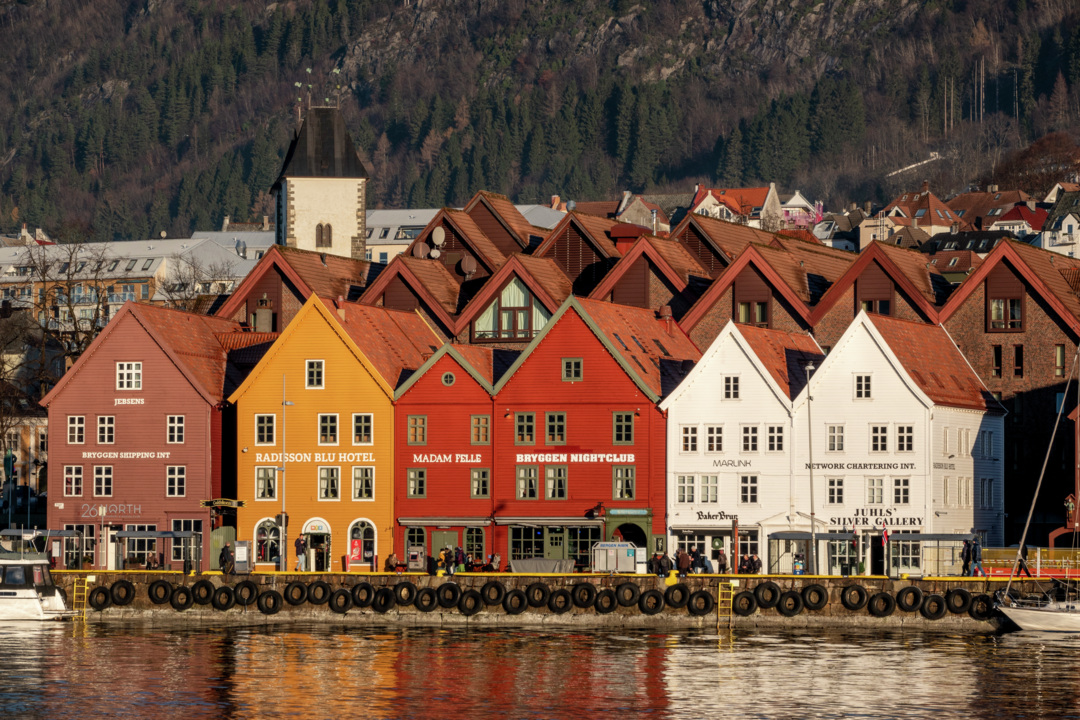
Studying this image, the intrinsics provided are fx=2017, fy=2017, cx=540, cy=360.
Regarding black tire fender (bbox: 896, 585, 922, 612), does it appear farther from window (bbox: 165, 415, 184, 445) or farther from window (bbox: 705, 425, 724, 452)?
window (bbox: 165, 415, 184, 445)

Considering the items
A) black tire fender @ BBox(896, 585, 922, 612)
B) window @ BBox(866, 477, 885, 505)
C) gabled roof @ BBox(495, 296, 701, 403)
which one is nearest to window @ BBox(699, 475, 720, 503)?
gabled roof @ BBox(495, 296, 701, 403)

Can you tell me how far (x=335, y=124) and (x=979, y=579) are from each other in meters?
78.5

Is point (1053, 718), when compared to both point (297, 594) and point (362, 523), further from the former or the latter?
point (362, 523)

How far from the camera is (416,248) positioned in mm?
111312

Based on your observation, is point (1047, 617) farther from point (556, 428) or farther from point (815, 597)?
point (556, 428)

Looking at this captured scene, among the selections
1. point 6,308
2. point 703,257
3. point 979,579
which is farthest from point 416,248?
point 6,308

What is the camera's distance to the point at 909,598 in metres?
77.1

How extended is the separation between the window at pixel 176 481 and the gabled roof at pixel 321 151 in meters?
48.8

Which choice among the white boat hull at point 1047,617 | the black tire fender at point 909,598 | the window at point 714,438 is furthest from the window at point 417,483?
the white boat hull at point 1047,617

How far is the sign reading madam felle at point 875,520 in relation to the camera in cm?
8731

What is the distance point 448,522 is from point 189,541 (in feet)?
41.7

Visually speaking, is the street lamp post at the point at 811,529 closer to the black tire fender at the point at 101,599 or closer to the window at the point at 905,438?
the window at the point at 905,438

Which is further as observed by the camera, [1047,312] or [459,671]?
[1047,312]

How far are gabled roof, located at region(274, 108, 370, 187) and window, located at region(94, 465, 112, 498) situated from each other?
48.2m
